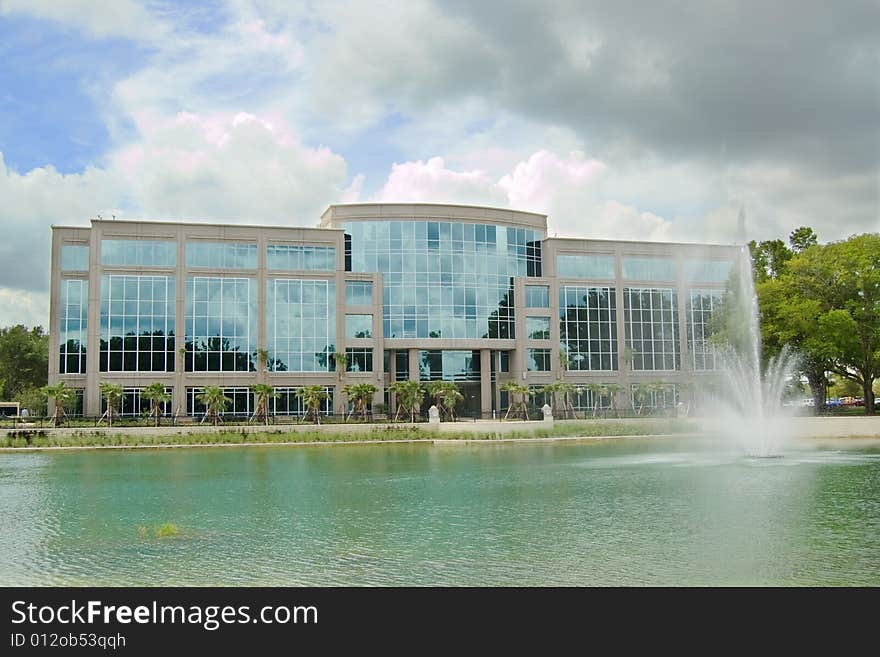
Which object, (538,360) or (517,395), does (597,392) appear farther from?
(517,395)

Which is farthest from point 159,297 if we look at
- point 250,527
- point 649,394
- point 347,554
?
point 347,554

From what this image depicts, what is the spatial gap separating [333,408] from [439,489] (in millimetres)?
40349

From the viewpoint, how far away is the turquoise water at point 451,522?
16453 millimetres

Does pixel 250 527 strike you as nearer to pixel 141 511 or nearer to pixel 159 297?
pixel 141 511

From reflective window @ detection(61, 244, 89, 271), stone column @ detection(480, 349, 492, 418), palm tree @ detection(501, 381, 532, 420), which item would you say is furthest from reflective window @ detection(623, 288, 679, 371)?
reflective window @ detection(61, 244, 89, 271)

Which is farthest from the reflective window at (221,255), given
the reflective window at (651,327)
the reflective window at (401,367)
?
the reflective window at (651,327)

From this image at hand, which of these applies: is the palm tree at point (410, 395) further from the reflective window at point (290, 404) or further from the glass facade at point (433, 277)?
the glass facade at point (433, 277)

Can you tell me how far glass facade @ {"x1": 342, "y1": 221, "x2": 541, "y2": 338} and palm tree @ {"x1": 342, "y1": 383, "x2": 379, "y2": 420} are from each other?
906 centimetres

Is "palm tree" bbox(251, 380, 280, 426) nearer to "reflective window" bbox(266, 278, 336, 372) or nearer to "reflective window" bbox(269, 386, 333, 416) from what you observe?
"reflective window" bbox(269, 386, 333, 416)

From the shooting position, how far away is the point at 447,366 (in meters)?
74.0

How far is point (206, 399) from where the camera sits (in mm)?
59375

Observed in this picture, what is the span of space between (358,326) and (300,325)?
5.07 metres

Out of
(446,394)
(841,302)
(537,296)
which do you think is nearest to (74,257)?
(446,394)

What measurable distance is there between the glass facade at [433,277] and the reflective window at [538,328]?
1.89 m
